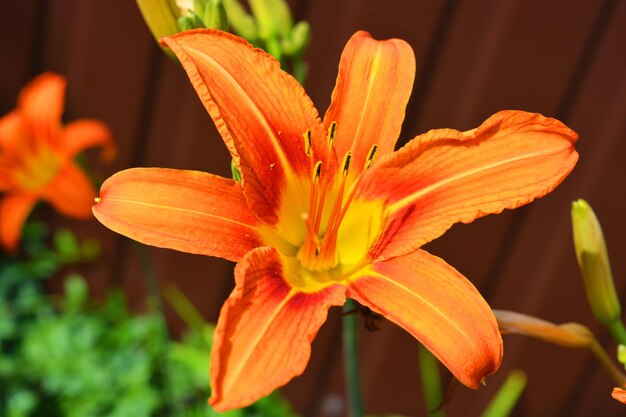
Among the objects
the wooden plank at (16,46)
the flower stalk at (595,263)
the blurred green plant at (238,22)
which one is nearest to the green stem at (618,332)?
the flower stalk at (595,263)

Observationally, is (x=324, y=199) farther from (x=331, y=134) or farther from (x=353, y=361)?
(x=353, y=361)

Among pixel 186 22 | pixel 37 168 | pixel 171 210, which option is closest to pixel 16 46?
pixel 37 168

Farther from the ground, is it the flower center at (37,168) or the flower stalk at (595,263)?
the flower stalk at (595,263)

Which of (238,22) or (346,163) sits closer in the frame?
(346,163)

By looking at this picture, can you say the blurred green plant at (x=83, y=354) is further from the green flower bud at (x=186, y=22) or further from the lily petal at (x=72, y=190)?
the green flower bud at (x=186, y=22)

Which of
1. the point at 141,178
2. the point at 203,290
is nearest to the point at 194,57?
the point at 141,178

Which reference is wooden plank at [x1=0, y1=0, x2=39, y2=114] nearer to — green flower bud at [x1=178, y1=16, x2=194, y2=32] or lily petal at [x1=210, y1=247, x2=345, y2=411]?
green flower bud at [x1=178, y1=16, x2=194, y2=32]

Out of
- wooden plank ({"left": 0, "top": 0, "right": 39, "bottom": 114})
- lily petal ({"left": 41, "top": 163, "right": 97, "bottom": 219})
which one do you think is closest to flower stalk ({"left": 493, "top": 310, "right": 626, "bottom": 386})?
lily petal ({"left": 41, "top": 163, "right": 97, "bottom": 219})
